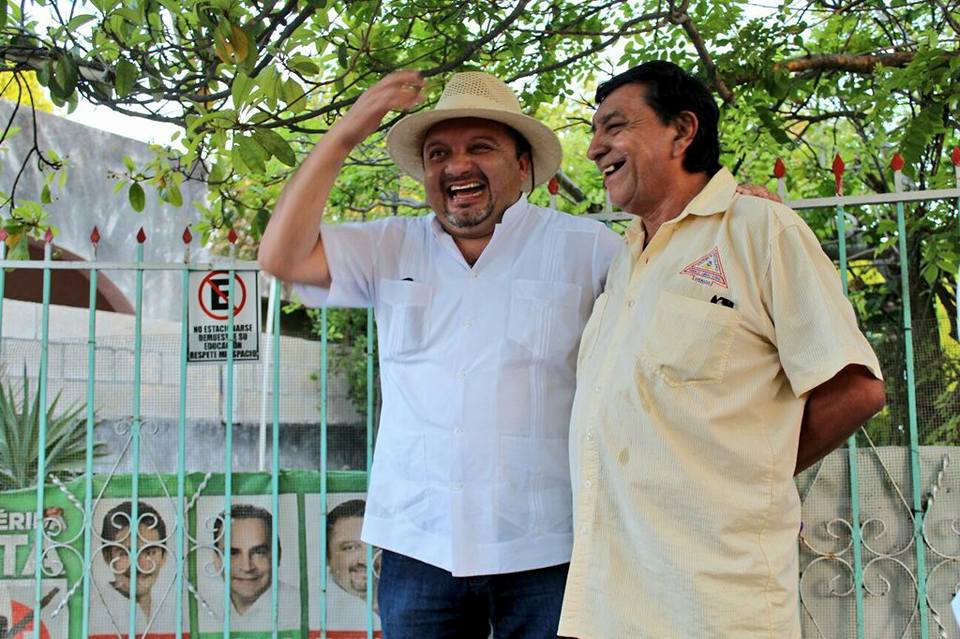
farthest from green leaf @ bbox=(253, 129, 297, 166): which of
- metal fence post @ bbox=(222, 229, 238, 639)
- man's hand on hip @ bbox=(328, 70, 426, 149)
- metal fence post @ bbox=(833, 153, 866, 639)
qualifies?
metal fence post @ bbox=(833, 153, 866, 639)

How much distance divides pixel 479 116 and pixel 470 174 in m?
0.17

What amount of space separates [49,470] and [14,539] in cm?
29

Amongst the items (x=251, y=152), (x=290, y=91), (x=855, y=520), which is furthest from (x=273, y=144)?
(x=855, y=520)

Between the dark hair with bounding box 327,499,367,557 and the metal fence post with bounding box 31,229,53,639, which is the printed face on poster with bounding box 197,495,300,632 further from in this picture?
the metal fence post with bounding box 31,229,53,639

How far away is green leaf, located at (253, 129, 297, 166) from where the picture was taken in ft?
8.51

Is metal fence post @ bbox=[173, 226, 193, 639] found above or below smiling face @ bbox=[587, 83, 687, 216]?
below

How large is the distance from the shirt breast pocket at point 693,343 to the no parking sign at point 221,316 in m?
2.04

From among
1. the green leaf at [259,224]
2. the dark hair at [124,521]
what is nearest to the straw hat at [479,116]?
the green leaf at [259,224]

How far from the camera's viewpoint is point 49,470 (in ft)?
11.8

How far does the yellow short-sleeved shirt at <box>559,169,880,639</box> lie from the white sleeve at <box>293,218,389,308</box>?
0.79 metres

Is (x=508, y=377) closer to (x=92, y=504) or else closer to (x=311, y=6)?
(x=311, y=6)

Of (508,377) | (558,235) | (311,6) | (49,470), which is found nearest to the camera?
(508,377)

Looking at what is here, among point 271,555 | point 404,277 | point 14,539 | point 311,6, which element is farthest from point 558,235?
point 14,539

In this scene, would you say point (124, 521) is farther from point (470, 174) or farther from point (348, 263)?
point (470, 174)
